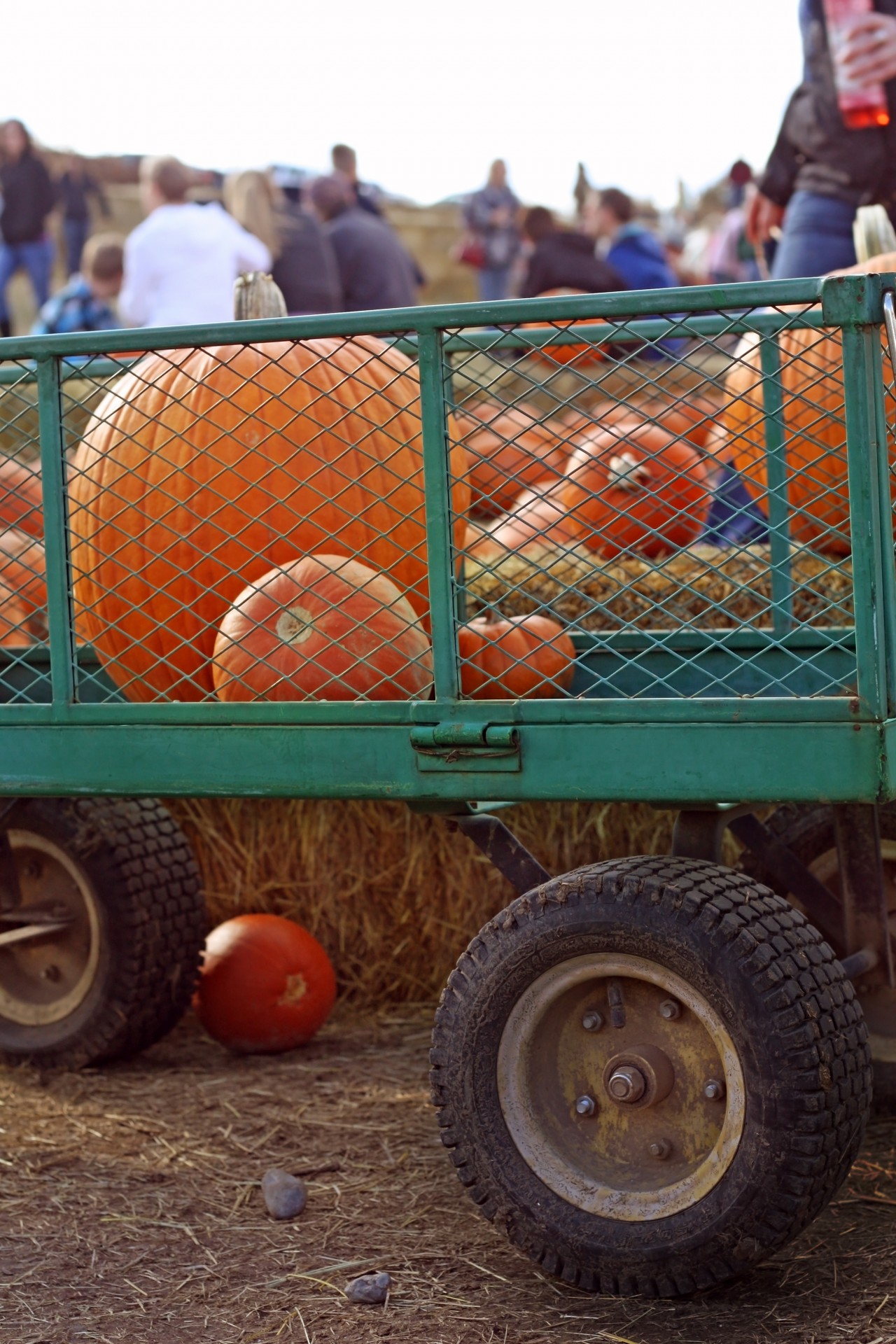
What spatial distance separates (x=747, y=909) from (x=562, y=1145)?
0.47m

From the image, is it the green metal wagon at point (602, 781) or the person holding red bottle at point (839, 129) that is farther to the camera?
the person holding red bottle at point (839, 129)

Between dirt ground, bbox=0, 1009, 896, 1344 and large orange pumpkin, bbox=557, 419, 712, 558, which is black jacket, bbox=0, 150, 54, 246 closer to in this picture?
large orange pumpkin, bbox=557, 419, 712, 558

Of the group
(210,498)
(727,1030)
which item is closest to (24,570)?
(210,498)

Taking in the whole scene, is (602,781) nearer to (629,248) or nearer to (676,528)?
(676,528)

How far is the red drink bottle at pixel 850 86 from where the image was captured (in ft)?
16.7

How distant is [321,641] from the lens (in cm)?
281

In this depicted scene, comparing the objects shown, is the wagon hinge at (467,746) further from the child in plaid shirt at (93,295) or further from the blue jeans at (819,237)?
the child in plaid shirt at (93,295)

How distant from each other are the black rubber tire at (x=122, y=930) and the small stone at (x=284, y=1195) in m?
0.76

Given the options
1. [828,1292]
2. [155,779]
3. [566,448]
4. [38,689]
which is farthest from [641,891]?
[566,448]

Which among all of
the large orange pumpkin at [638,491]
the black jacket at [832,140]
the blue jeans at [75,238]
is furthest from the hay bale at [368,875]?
the blue jeans at [75,238]

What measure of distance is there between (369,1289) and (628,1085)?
501mm

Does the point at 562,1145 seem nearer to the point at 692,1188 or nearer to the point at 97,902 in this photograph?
the point at 692,1188

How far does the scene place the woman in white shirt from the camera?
6.66 m

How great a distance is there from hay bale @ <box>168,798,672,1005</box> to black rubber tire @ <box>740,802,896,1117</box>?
790 millimetres
